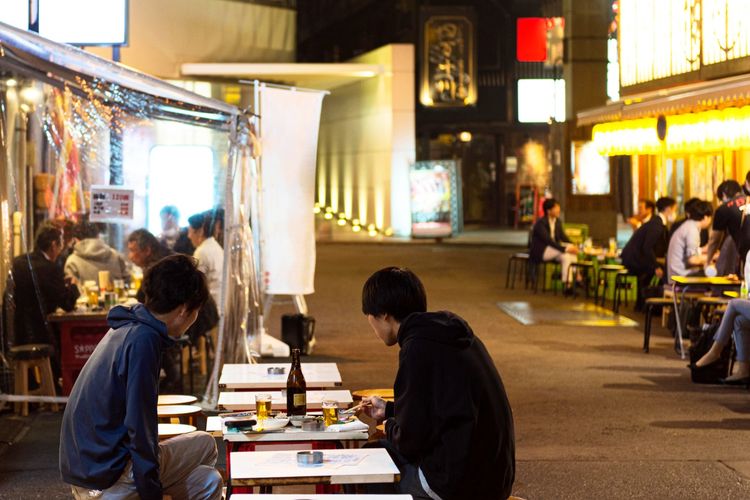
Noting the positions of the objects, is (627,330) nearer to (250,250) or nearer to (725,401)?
(725,401)

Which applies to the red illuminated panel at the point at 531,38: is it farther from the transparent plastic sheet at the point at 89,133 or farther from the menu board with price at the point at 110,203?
the menu board with price at the point at 110,203

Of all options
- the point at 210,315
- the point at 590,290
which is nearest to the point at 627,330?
the point at 590,290

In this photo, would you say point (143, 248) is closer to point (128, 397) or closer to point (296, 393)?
point (296, 393)

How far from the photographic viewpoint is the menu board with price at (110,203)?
12.2 metres

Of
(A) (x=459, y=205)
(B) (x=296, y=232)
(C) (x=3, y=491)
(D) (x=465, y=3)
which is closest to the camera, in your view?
(C) (x=3, y=491)

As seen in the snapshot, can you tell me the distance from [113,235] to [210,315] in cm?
428

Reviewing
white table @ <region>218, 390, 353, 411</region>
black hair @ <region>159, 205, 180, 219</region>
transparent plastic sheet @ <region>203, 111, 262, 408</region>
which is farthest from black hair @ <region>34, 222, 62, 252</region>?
white table @ <region>218, 390, 353, 411</region>

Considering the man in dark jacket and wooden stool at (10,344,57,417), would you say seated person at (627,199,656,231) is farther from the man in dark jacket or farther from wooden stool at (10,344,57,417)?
wooden stool at (10,344,57,417)

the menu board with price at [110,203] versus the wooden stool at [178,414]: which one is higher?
the menu board with price at [110,203]

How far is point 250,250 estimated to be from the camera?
12.4 m

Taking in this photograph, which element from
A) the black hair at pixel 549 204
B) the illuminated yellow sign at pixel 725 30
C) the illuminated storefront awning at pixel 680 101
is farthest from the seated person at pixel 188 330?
the black hair at pixel 549 204

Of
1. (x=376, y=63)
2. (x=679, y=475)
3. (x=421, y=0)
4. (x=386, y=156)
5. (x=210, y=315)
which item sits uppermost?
(x=421, y=0)

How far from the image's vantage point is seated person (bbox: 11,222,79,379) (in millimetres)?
11508

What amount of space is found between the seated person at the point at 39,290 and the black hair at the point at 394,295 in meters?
6.38
